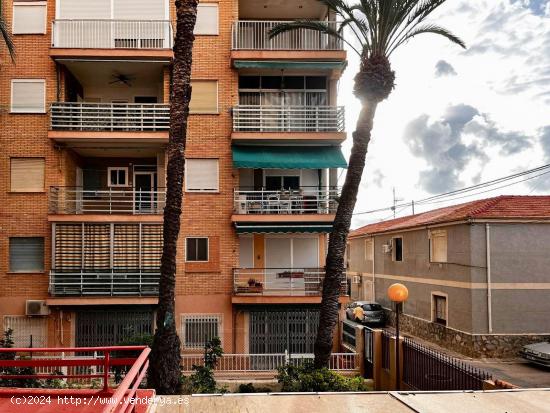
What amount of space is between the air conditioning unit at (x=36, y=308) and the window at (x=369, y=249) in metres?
23.5

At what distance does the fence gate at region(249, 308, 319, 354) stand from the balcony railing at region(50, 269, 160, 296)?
4199mm

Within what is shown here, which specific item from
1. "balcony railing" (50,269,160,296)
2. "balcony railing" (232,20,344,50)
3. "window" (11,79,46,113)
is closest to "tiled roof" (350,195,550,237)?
"balcony railing" (232,20,344,50)

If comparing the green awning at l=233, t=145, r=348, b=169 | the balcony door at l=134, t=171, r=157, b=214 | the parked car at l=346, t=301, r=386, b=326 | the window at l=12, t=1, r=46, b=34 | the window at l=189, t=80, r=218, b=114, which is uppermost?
the window at l=12, t=1, r=46, b=34

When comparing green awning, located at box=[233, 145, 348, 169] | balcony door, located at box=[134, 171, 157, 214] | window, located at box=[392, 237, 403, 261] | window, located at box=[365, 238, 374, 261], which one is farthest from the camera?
window, located at box=[365, 238, 374, 261]

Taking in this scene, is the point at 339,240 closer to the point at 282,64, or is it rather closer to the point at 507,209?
the point at 282,64

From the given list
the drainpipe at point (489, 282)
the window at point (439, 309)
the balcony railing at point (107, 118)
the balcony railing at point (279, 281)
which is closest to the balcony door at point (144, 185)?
the balcony railing at point (107, 118)

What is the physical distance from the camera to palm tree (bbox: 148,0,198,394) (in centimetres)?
1078

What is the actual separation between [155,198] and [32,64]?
7.13m

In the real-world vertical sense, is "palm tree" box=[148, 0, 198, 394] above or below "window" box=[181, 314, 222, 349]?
above

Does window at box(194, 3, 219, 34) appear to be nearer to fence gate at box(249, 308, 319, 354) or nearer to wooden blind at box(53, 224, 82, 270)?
wooden blind at box(53, 224, 82, 270)

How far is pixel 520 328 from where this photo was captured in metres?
21.3

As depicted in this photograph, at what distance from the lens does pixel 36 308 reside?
17.9 m

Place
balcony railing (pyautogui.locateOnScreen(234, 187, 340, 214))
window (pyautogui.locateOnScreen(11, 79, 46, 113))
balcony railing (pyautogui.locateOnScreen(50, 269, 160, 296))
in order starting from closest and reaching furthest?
balcony railing (pyautogui.locateOnScreen(50, 269, 160, 296)) < balcony railing (pyautogui.locateOnScreen(234, 187, 340, 214)) < window (pyautogui.locateOnScreen(11, 79, 46, 113))

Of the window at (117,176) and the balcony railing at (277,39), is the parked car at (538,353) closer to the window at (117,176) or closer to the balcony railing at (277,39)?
the balcony railing at (277,39)
